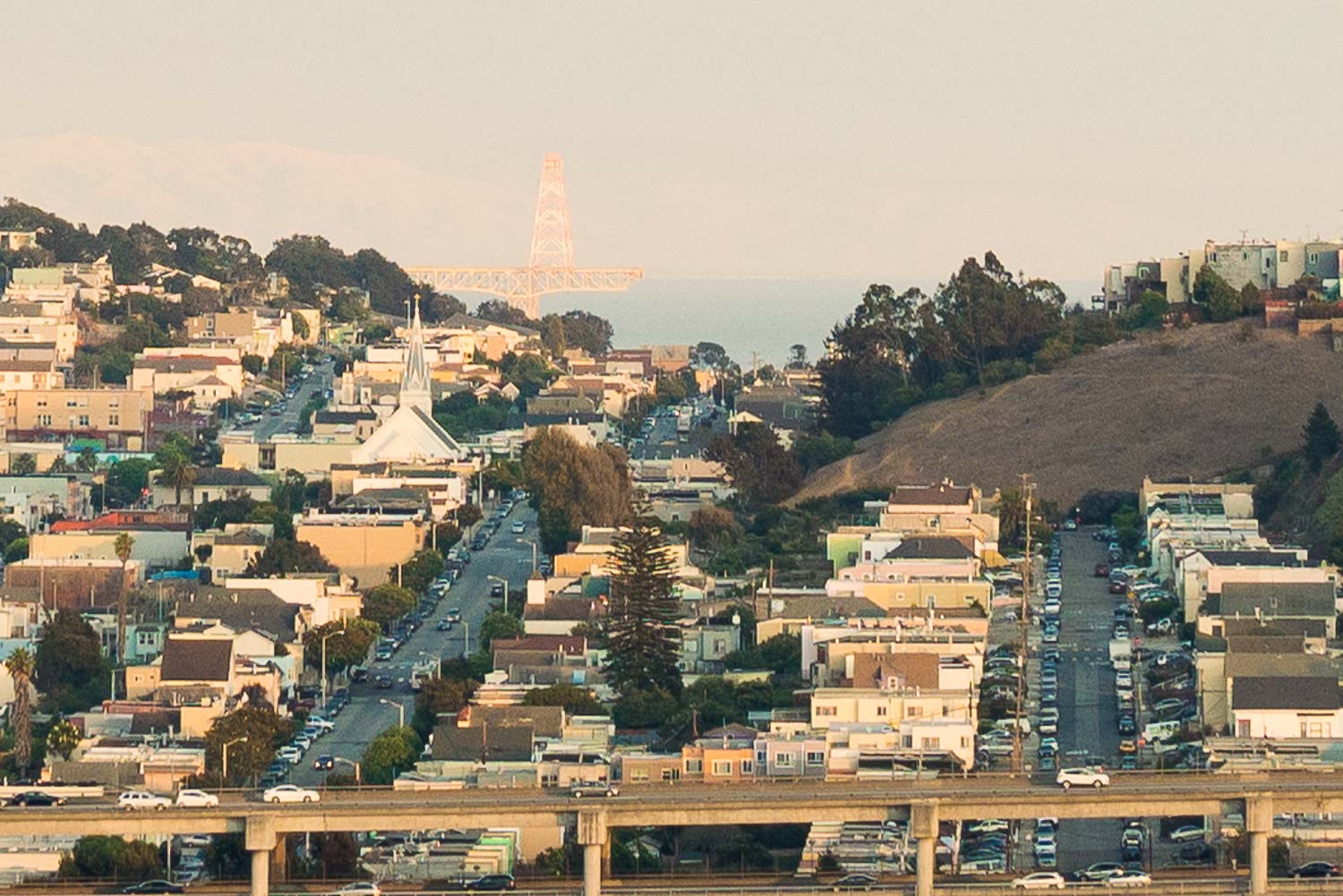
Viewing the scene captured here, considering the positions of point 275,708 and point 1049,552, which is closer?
point 275,708

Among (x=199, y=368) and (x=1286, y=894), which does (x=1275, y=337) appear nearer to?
(x=199, y=368)

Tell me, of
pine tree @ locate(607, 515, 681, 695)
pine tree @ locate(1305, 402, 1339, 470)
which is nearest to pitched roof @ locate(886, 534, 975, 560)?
pine tree @ locate(607, 515, 681, 695)

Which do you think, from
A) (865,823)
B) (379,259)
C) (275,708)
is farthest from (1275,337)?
(379,259)

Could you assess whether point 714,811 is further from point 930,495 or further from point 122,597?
point 930,495

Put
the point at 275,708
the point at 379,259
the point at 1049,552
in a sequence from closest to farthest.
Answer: the point at 275,708, the point at 1049,552, the point at 379,259

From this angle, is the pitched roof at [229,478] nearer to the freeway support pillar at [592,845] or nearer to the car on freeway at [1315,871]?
the freeway support pillar at [592,845]

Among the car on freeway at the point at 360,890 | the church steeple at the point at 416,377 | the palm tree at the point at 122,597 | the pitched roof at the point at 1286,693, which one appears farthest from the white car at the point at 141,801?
the church steeple at the point at 416,377

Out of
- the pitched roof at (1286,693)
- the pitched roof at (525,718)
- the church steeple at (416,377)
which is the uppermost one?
the church steeple at (416,377)
